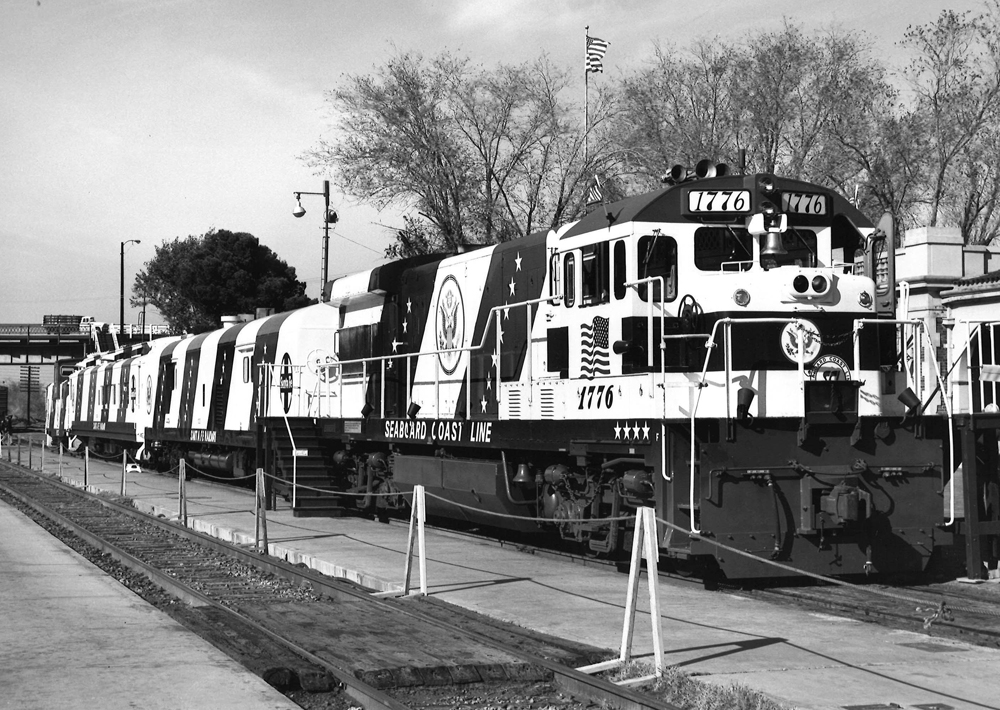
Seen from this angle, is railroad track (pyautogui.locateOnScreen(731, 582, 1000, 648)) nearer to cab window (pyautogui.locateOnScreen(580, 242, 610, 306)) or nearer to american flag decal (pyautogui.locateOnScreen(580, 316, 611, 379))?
Answer: american flag decal (pyautogui.locateOnScreen(580, 316, 611, 379))

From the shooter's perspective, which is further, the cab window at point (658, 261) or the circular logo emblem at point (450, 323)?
the circular logo emblem at point (450, 323)

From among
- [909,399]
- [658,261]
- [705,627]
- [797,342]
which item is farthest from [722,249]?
[705,627]

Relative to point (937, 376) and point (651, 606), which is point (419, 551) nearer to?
point (651, 606)

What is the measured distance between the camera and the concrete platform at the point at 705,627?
696cm

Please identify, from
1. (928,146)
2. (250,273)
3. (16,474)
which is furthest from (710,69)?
(250,273)

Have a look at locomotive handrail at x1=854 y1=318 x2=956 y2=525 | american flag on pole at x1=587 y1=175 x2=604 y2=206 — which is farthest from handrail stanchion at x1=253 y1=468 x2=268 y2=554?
locomotive handrail at x1=854 y1=318 x2=956 y2=525

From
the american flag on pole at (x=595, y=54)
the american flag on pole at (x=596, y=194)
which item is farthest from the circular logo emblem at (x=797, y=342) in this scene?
the american flag on pole at (x=595, y=54)

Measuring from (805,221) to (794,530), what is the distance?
121 inches

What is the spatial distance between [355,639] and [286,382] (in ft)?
41.2

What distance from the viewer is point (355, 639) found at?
877 cm

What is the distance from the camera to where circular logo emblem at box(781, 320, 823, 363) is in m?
10.8

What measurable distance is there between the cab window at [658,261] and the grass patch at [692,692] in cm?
455

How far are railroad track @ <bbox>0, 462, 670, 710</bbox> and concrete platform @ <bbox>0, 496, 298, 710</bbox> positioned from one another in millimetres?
361

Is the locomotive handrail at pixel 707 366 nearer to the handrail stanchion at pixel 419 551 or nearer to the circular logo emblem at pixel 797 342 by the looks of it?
the circular logo emblem at pixel 797 342
